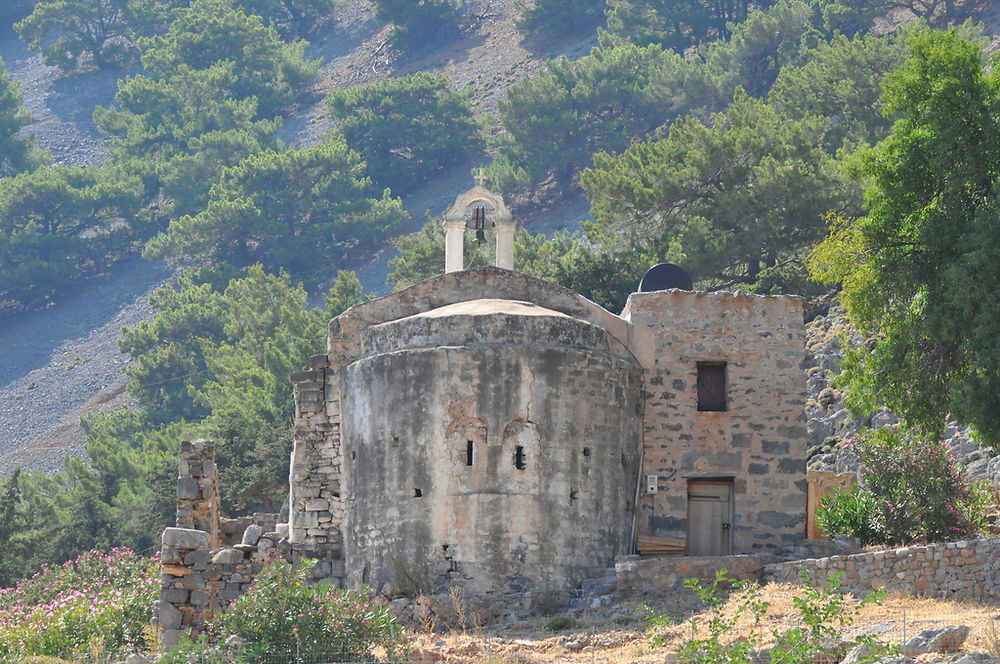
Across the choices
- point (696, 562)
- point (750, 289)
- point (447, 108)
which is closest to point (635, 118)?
point (447, 108)

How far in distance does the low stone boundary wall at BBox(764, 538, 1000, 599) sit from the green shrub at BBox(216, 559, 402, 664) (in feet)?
21.7

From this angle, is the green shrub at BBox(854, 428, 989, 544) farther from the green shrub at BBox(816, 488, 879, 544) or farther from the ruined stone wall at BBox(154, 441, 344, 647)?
the ruined stone wall at BBox(154, 441, 344, 647)

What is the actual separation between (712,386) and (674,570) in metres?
4.27

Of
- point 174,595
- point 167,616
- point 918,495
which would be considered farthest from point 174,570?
point 918,495

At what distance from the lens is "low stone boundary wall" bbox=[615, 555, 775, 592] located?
2622 centimetres

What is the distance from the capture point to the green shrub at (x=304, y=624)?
21672 mm

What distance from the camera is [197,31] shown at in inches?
3900

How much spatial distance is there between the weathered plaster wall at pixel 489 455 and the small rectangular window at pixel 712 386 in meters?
2.17

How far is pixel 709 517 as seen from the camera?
29.2 metres

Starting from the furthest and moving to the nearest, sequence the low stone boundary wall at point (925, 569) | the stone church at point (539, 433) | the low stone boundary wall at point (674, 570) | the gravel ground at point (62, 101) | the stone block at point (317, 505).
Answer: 1. the gravel ground at point (62, 101)
2. the stone block at point (317, 505)
3. the stone church at point (539, 433)
4. the low stone boundary wall at point (674, 570)
5. the low stone boundary wall at point (925, 569)

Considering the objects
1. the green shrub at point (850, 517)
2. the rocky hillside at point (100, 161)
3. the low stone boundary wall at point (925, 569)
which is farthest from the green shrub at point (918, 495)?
the rocky hillside at point (100, 161)

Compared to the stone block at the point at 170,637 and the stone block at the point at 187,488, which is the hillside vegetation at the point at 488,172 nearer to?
the stone block at the point at 187,488

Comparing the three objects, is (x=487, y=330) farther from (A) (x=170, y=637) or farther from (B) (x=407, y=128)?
(B) (x=407, y=128)

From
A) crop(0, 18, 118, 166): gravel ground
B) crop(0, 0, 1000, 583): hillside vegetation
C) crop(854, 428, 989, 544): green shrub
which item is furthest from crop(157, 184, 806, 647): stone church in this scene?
crop(0, 18, 118, 166): gravel ground
